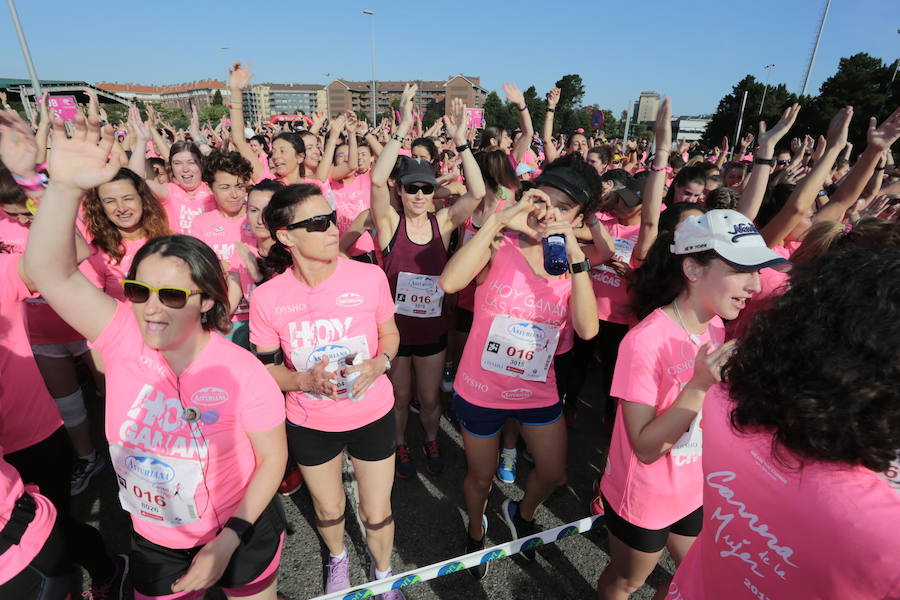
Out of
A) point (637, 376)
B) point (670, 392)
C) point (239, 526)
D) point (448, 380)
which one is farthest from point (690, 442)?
point (448, 380)

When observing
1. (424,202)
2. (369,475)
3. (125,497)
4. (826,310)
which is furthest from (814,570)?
(424,202)

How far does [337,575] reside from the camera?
254cm

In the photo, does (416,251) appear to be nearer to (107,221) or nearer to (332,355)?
(332,355)

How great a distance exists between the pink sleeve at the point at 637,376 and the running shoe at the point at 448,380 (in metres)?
3.00

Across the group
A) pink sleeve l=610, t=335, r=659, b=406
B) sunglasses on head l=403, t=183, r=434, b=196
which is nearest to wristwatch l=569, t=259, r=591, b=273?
pink sleeve l=610, t=335, r=659, b=406

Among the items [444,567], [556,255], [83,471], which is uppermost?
[556,255]

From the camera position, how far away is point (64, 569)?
1.66 m

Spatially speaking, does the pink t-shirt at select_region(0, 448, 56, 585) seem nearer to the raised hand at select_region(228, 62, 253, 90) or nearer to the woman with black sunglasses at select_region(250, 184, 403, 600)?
the woman with black sunglasses at select_region(250, 184, 403, 600)

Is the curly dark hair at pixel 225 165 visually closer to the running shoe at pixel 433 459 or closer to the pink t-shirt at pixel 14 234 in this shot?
the pink t-shirt at pixel 14 234

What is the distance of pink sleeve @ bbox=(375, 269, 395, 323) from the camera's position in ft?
7.74

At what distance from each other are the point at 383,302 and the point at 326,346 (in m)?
0.38

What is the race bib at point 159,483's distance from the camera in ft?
5.42

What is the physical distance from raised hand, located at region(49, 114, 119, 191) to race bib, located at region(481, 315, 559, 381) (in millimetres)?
1760

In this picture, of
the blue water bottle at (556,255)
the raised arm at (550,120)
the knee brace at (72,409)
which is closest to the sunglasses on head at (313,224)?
the blue water bottle at (556,255)
